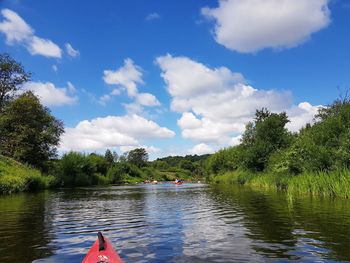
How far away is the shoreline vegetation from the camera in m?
31.6

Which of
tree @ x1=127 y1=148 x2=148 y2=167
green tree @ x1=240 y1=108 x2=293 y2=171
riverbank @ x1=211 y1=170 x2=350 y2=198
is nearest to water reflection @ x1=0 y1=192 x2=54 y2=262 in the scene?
riverbank @ x1=211 y1=170 x2=350 y2=198

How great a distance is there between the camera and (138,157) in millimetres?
193000

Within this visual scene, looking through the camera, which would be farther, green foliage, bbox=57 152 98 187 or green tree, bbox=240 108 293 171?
green foliage, bbox=57 152 98 187

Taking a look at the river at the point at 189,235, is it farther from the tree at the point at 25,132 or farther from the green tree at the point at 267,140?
the tree at the point at 25,132

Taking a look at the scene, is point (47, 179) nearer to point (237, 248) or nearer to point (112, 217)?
point (112, 217)

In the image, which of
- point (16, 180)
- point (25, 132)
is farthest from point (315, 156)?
point (25, 132)

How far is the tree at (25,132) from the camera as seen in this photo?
6419 centimetres

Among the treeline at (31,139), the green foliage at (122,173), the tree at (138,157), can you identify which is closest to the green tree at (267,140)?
the treeline at (31,139)

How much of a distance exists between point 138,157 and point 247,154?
133 metres

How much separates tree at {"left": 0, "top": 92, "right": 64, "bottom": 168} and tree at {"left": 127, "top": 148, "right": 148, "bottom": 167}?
375ft

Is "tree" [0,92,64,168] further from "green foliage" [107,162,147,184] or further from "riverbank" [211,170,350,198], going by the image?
"riverbank" [211,170,350,198]

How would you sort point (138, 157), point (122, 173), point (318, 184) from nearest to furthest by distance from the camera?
point (318, 184) → point (122, 173) → point (138, 157)

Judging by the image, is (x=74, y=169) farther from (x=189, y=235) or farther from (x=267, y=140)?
(x=189, y=235)

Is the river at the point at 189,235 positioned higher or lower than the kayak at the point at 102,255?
lower
